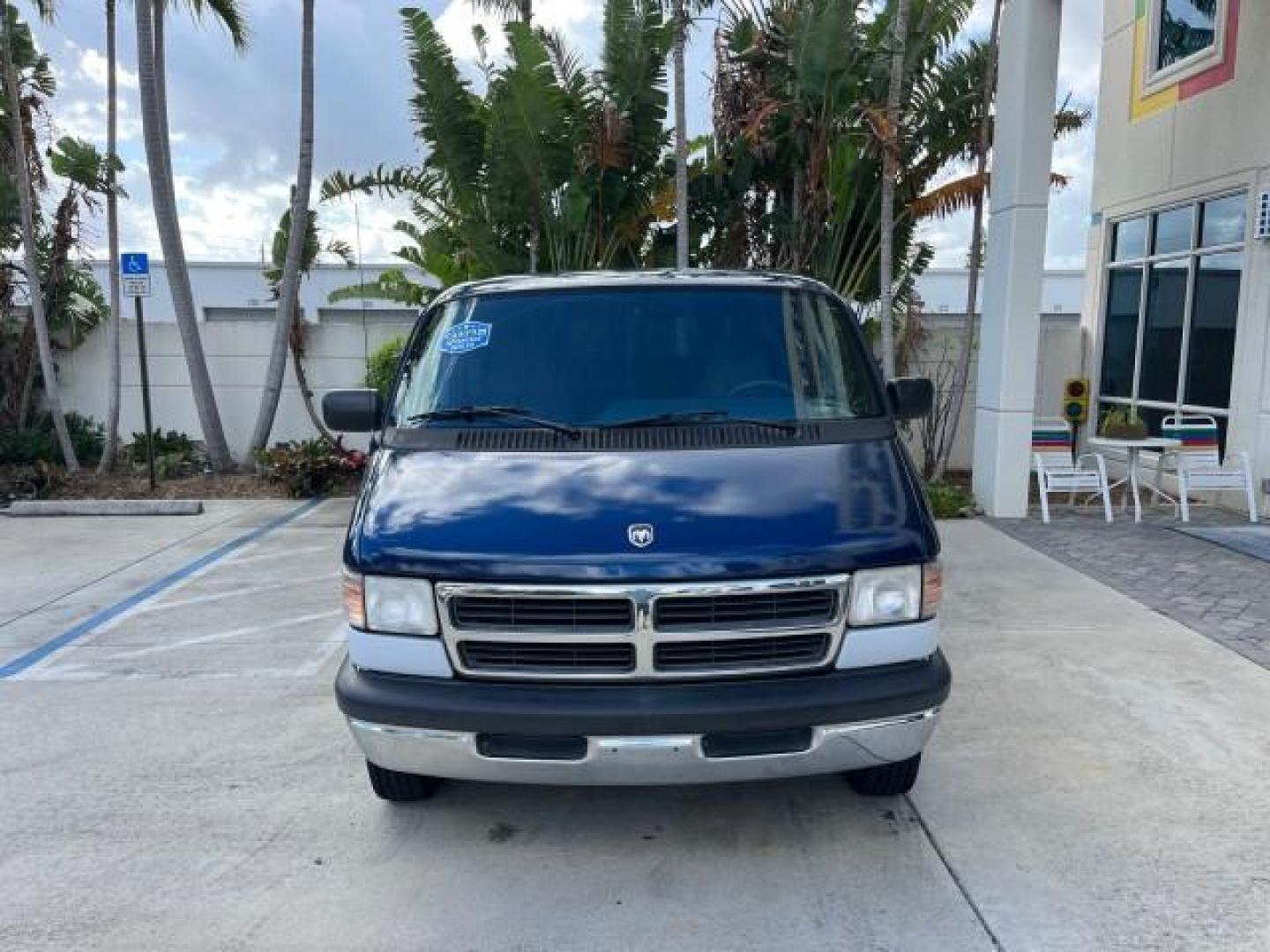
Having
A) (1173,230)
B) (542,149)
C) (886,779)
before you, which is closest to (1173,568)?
(886,779)

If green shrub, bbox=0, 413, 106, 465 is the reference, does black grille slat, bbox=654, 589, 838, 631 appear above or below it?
Answer: above

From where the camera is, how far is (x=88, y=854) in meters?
3.28

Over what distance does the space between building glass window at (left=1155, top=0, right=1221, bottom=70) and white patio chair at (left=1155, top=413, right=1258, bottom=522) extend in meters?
3.94

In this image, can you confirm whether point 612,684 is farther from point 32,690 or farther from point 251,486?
point 251,486

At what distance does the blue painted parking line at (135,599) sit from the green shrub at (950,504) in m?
6.30

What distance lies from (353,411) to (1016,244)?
6613 mm

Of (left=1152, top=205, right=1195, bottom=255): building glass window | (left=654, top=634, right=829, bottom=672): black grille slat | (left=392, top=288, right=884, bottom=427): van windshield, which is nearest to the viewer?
(left=654, top=634, right=829, bottom=672): black grille slat

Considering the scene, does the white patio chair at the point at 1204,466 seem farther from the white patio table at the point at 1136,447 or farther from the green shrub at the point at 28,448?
the green shrub at the point at 28,448

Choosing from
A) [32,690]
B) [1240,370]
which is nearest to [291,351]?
[32,690]

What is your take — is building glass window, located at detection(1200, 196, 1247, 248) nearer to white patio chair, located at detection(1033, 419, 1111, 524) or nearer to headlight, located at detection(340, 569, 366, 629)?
white patio chair, located at detection(1033, 419, 1111, 524)

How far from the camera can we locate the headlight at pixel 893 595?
2943mm

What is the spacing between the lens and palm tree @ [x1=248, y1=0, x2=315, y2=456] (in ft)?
33.6

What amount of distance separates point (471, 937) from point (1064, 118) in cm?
1060

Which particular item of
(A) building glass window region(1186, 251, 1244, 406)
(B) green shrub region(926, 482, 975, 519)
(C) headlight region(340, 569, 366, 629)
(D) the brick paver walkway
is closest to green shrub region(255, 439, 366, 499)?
(B) green shrub region(926, 482, 975, 519)
